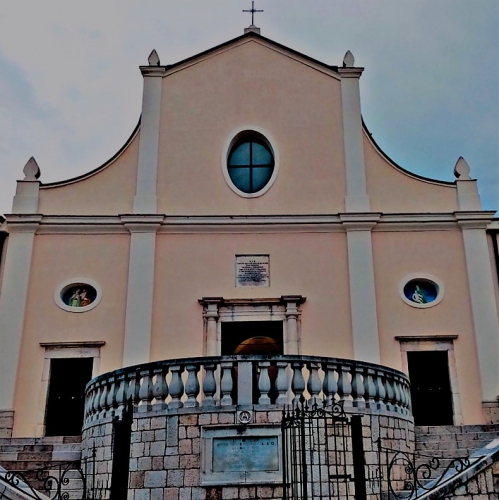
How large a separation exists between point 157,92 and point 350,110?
4510mm

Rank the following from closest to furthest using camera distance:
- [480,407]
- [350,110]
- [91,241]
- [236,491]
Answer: [236,491], [480,407], [91,241], [350,110]

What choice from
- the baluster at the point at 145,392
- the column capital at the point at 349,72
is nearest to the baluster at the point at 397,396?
the baluster at the point at 145,392

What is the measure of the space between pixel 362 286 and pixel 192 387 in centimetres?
644

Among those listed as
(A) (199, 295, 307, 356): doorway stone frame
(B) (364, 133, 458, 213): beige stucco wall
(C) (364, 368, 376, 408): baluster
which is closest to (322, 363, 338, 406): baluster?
(C) (364, 368, 376, 408): baluster

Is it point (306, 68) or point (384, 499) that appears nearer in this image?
point (384, 499)

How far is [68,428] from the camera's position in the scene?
41.4 ft

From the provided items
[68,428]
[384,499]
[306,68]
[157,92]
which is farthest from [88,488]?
[306,68]

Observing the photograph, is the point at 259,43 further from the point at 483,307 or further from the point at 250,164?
the point at 483,307

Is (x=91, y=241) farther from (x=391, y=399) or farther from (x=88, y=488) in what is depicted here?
(x=391, y=399)

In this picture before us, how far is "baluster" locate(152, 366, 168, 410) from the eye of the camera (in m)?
7.85

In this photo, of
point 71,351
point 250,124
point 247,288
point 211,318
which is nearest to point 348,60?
point 250,124

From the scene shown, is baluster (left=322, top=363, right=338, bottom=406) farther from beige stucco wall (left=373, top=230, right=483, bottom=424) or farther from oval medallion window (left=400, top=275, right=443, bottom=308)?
oval medallion window (left=400, top=275, right=443, bottom=308)

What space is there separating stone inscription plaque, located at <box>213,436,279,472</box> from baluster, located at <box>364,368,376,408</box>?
4.75 feet

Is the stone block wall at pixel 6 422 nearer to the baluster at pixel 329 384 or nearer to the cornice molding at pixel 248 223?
the cornice molding at pixel 248 223
